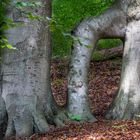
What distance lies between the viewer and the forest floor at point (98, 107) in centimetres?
534

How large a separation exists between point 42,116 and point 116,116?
1.26m

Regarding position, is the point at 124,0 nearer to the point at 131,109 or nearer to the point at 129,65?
the point at 129,65

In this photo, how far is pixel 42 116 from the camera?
19.3 ft

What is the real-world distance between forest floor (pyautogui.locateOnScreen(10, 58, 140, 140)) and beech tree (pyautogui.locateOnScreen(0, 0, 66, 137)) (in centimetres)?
25

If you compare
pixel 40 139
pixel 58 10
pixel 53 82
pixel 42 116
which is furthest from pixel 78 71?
pixel 58 10

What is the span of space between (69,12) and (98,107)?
6719 millimetres

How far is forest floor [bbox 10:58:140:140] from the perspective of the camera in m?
5.34

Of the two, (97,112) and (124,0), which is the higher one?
(124,0)

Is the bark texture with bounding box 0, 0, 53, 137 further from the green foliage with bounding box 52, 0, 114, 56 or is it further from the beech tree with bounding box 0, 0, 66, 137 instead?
the green foliage with bounding box 52, 0, 114, 56

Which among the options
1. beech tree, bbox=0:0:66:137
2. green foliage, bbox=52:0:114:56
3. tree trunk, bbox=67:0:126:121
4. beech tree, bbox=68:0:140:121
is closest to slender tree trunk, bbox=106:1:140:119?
beech tree, bbox=68:0:140:121

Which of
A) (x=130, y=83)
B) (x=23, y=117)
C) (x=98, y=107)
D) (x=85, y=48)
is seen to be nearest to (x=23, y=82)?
(x=23, y=117)

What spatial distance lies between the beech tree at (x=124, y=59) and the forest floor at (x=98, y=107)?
0.31m

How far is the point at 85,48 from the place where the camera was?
21.0 feet

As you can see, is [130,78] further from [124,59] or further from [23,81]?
[23,81]
